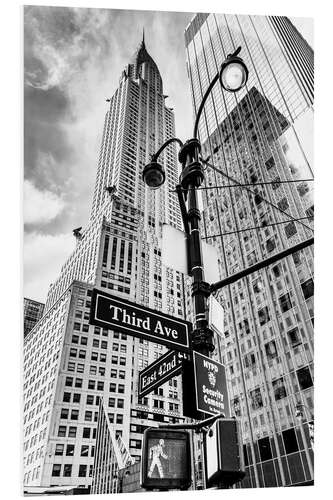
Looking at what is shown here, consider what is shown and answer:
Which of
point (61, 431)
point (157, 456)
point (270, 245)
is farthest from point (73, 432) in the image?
point (157, 456)

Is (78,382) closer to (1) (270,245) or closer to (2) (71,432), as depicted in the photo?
(2) (71,432)

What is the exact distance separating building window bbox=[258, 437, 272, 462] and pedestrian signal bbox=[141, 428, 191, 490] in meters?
33.8

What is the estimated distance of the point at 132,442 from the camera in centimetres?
5391

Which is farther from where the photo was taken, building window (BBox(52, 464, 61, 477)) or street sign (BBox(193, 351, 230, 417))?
building window (BBox(52, 464, 61, 477))

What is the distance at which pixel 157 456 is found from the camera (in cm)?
341

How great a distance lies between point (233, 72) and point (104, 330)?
5781cm

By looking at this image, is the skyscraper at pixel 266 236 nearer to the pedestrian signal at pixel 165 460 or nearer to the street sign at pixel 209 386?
the street sign at pixel 209 386

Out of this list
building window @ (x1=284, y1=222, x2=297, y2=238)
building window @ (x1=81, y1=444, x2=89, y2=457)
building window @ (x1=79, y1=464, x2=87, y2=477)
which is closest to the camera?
building window @ (x1=284, y1=222, x2=297, y2=238)

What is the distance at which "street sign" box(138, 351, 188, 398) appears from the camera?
15.0ft

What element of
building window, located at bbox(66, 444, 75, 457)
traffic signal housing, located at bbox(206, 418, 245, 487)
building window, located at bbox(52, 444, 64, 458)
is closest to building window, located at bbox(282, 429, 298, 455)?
building window, located at bbox(66, 444, 75, 457)

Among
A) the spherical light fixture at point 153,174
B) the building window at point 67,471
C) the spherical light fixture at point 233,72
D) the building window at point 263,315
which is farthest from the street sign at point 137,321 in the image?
the building window at point 67,471

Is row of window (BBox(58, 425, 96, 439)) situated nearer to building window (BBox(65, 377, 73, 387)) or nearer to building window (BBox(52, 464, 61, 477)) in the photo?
building window (BBox(52, 464, 61, 477))

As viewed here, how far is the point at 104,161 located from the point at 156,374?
323ft

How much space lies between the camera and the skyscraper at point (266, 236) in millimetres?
31719
